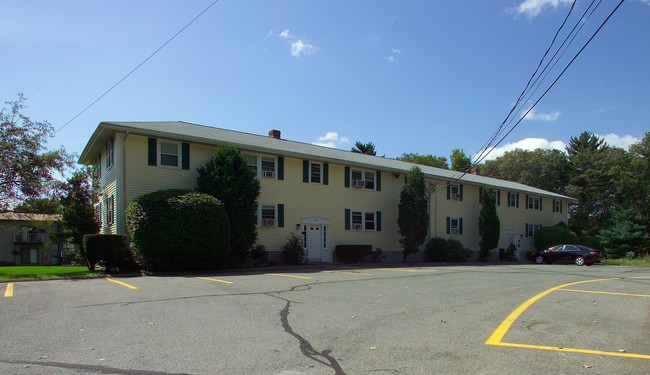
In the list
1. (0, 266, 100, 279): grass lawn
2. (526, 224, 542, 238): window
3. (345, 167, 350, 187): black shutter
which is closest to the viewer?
(0, 266, 100, 279): grass lawn

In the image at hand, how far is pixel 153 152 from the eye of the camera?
19.5 metres

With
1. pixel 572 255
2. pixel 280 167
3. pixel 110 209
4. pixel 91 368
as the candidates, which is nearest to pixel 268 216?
pixel 280 167

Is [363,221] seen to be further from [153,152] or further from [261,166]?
[153,152]

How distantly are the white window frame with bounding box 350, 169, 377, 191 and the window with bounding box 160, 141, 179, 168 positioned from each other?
407 inches

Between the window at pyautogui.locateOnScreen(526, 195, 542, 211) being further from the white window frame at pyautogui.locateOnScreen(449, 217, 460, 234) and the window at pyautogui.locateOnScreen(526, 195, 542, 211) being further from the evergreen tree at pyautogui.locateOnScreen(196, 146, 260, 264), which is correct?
the evergreen tree at pyautogui.locateOnScreen(196, 146, 260, 264)

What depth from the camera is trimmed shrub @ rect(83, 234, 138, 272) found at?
16.8m

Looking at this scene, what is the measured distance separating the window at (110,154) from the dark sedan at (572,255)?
87.1 ft

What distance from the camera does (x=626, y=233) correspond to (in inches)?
1515

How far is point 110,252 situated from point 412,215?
54.5ft

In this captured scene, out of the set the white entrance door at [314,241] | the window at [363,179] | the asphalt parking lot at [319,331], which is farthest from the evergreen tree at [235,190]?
the asphalt parking lot at [319,331]

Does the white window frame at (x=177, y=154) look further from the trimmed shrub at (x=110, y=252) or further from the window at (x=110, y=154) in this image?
the trimmed shrub at (x=110, y=252)

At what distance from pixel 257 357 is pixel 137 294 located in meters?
6.05

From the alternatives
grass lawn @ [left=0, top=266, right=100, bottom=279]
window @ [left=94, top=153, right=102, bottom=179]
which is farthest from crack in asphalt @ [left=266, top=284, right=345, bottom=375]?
window @ [left=94, top=153, right=102, bottom=179]

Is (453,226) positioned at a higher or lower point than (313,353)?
higher
